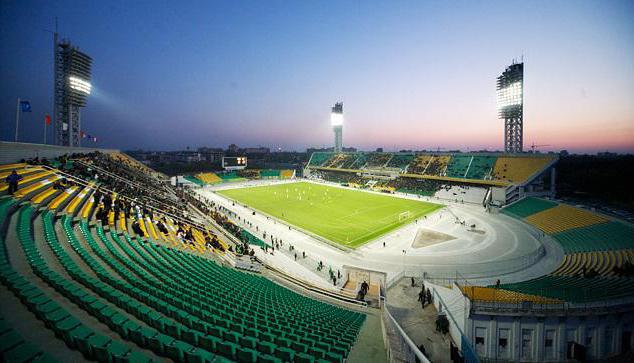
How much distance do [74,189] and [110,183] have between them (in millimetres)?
8287

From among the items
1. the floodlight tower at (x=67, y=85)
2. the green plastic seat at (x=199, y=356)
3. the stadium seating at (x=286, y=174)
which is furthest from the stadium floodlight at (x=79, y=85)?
the green plastic seat at (x=199, y=356)

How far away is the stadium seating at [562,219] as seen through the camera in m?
32.6

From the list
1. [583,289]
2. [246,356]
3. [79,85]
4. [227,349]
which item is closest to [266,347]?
[246,356]

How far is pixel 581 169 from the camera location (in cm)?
9112

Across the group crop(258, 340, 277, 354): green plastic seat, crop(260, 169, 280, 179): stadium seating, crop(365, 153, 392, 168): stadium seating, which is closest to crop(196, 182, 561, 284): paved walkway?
crop(258, 340, 277, 354): green plastic seat

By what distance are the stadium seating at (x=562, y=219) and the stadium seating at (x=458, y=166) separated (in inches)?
1012

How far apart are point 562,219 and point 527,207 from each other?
340 inches

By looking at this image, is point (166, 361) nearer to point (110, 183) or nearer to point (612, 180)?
point (110, 183)

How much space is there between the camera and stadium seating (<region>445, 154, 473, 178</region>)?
65.7 m

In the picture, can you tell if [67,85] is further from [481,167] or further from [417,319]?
[481,167]

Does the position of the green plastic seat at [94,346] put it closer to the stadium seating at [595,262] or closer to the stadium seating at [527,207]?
the stadium seating at [595,262]

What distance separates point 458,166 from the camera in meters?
69.1

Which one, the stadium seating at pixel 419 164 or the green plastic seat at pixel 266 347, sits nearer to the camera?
the green plastic seat at pixel 266 347

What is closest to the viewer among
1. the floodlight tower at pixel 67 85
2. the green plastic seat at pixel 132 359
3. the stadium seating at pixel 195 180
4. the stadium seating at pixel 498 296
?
the green plastic seat at pixel 132 359
